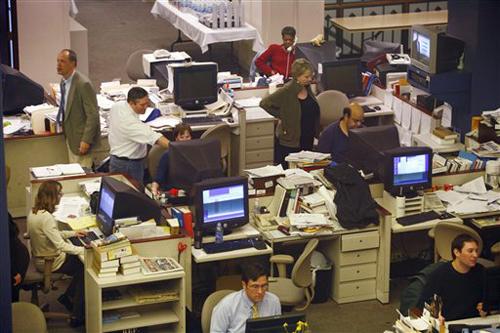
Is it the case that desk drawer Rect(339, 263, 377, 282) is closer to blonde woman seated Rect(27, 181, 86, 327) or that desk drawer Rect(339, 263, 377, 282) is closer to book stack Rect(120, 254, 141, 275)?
book stack Rect(120, 254, 141, 275)

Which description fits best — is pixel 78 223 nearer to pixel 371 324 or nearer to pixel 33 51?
pixel 371 324

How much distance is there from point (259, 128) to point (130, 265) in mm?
3905

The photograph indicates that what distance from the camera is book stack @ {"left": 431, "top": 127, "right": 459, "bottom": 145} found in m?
11.9

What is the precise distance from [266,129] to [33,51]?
13.6ft

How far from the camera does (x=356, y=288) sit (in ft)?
32.7

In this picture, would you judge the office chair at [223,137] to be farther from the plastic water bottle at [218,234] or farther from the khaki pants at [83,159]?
the plastic water bottle at [218,234]

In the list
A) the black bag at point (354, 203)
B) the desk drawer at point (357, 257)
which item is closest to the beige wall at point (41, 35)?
the black bag at point (354, 203)

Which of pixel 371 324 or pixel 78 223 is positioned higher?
pixel 78 223

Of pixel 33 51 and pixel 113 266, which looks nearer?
pixel 113 266

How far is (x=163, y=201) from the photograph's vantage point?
9.91 meters

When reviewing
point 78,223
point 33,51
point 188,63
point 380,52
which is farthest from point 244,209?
point 33,51

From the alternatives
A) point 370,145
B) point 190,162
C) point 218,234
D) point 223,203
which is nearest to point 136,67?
point 190,162

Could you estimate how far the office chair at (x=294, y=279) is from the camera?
936 centimetres

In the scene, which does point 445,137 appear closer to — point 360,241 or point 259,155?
point 259,155
